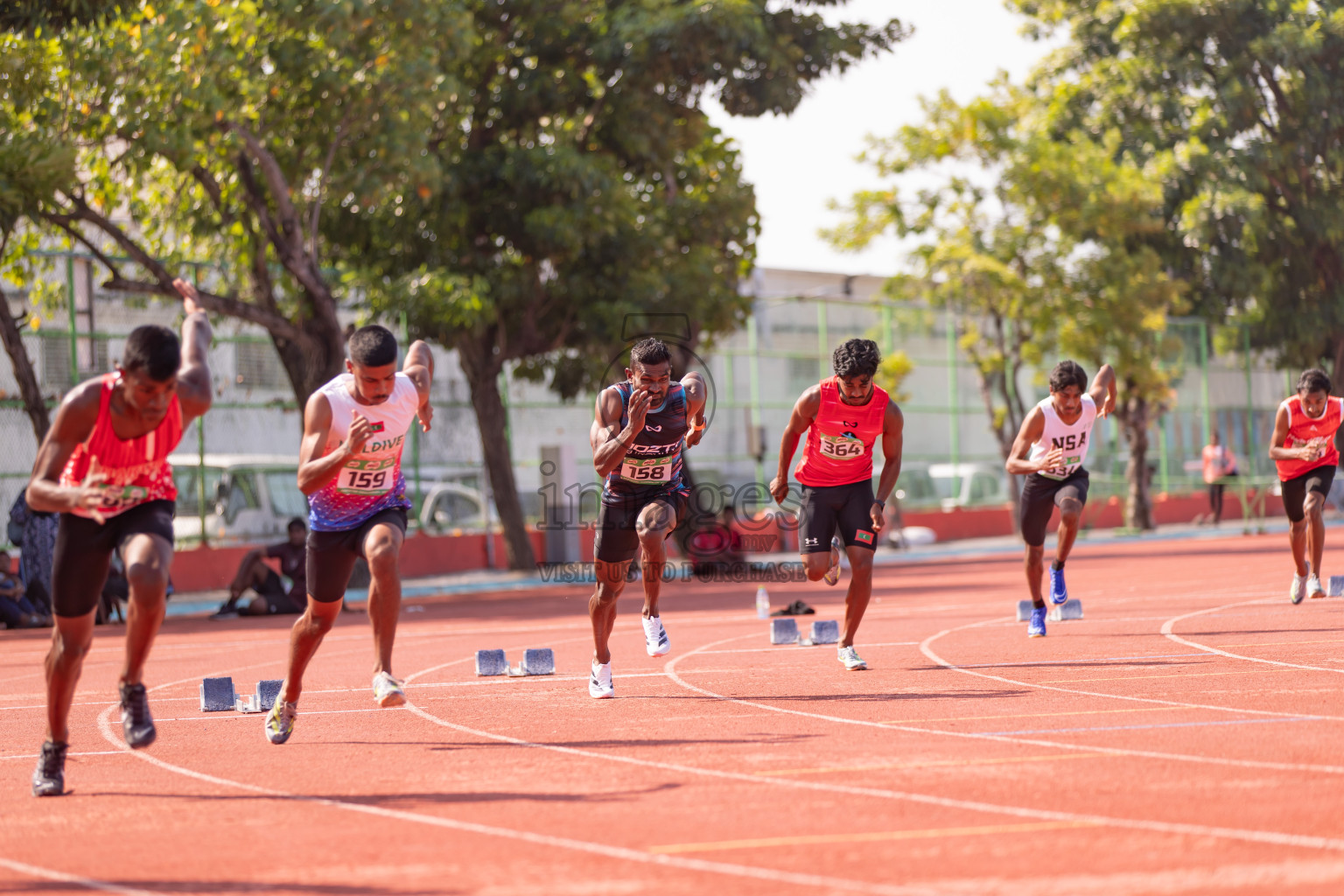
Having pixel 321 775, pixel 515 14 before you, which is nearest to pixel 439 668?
pixel 321 775

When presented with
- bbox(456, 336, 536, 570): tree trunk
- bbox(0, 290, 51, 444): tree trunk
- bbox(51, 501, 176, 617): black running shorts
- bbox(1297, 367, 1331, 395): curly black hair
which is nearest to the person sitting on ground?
bbox(0, 290, 51, 444): tree trunk

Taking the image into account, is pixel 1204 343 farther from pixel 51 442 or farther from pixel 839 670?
pixel 51 442

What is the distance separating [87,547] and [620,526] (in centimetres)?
356

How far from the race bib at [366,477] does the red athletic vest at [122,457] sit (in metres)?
1.18

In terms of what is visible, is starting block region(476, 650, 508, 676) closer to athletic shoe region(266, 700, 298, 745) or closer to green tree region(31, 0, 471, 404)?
athletic shoe region(266, 700, 298, 745)

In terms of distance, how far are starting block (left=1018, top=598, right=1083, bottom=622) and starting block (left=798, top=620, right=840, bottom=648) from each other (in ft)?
5.96

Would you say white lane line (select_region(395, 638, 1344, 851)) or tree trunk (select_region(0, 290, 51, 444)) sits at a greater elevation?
tree trunk (select_region(0, 290, 51, 444))

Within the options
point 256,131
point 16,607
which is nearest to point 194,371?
point 16,607

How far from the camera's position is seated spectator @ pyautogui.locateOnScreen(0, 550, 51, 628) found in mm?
18578

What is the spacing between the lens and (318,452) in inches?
299

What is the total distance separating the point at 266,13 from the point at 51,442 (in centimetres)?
1523

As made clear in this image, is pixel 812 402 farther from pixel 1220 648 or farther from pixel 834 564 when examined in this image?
pixel 1220 648

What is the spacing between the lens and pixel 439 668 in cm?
1206

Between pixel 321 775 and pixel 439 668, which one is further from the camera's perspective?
pixel 439 668
